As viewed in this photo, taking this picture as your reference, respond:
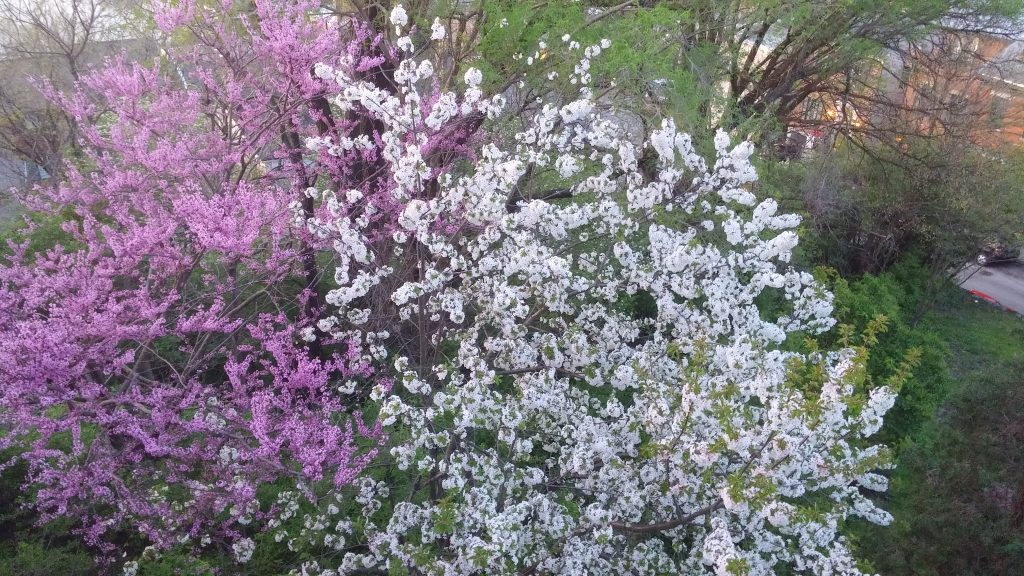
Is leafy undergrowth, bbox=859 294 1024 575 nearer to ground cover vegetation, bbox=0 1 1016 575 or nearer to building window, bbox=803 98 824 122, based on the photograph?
ground cover vegetation, bbox=0 1 1016 575

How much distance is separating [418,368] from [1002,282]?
21064mm

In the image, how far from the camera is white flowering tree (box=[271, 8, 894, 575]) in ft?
10.2

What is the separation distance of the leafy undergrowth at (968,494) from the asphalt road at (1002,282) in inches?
504

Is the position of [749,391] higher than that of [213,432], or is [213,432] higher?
[749,391]

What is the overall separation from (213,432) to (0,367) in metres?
1.29

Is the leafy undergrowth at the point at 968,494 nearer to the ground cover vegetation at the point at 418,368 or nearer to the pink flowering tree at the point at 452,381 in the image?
the ground cover vegetation at the point at 418,368

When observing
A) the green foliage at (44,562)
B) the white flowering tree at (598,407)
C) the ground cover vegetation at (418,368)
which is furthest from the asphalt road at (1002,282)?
the green foliage at (44,562)

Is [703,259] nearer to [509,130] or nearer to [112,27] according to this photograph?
[509,130]

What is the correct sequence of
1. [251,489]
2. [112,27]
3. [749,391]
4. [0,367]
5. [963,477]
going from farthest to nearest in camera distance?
[112,27] → [963,477] → [251,489] → [0,367] → [749,391]

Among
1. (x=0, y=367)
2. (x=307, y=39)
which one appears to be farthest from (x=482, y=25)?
(x=0, y=367)

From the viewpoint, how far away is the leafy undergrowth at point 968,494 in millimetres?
4703

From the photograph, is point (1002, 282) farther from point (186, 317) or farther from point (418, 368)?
point (186, 317)

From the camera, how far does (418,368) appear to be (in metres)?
4.86

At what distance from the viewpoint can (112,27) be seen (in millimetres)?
11719
